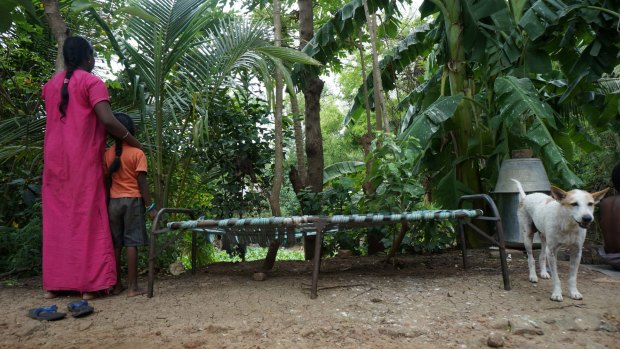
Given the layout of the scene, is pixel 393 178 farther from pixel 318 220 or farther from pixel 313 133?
pixel 313 133

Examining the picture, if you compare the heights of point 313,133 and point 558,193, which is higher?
point 313,133

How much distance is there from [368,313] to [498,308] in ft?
2.96

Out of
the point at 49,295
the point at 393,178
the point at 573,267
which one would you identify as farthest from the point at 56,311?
the point at 573,267

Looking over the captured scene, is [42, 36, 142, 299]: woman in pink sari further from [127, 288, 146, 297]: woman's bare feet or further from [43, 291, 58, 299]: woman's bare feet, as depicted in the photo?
[127, 288, 146, 297]: woman's bare feet

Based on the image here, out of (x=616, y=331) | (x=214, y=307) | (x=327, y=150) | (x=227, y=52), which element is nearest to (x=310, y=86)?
→ (x=227, y=52)

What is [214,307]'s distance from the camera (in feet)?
11.0

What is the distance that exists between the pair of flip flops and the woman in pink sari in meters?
0.31

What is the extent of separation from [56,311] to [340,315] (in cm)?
198

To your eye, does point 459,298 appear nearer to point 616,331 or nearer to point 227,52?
point 616,331

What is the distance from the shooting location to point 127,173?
12.3 feet

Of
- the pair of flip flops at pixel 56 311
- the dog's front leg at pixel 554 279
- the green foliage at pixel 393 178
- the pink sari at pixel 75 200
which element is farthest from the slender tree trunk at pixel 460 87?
the pair of flip flops at pixel 56 311

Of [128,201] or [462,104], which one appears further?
[462,104]

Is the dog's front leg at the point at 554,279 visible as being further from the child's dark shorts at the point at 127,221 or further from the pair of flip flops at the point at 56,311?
the pair of flip flops at the point at 56,311

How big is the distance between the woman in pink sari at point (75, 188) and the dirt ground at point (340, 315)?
0.73ft
